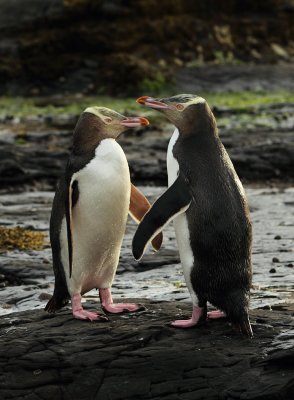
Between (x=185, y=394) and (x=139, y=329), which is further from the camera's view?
(x=139, y=329)

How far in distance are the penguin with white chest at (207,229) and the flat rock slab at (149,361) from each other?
7.6 inches

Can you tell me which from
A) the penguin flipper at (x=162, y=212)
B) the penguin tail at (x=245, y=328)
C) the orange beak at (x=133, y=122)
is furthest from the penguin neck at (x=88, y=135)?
the penguin tail at (x=245, y=328)

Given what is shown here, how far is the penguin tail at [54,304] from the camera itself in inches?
293

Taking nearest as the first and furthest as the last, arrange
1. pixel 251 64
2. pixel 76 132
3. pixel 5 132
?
pixel 76 132 → pixel 5 132 → pixel 251 64

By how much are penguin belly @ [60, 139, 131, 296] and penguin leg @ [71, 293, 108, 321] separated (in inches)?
2.2

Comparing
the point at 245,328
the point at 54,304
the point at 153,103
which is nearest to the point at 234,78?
the point at 54,304

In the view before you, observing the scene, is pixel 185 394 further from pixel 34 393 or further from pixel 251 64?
pixel 251 64

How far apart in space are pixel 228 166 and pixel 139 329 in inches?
44.3

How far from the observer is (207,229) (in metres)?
6.70

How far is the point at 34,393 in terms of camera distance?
21.8ft

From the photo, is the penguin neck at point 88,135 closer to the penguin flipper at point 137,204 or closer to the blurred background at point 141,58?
the penguin flipper at point 137,204

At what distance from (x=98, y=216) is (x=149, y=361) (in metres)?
1.05

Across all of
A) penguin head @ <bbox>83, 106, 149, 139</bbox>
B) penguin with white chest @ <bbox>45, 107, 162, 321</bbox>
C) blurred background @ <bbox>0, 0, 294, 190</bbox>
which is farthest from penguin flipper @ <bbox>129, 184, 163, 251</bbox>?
blurred background @ <bbox>0, 0, 294, 190</bbox>

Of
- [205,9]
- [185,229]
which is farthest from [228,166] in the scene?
[205,9]
